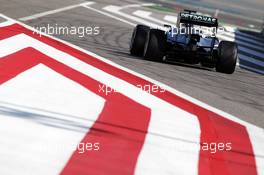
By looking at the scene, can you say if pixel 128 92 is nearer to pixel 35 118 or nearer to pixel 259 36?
pixel 35 118

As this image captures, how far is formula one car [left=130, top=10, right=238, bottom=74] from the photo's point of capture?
46.0ft

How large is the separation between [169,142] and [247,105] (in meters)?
3.83

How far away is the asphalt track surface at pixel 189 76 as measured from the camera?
33.8 feet

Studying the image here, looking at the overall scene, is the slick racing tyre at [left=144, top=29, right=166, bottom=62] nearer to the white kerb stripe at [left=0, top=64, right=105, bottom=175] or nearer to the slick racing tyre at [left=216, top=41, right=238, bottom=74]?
the slick racing tyre at [left=216, top=41, right=238, bottom=74]

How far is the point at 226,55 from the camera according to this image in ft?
46.8

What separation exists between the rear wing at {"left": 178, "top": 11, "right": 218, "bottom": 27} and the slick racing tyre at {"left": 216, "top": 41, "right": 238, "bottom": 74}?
0.51 metres

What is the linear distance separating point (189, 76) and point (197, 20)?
6.56 feet

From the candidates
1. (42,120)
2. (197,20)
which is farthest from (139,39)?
(42,120)

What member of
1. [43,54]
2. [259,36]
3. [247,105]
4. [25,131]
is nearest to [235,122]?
[247,105]

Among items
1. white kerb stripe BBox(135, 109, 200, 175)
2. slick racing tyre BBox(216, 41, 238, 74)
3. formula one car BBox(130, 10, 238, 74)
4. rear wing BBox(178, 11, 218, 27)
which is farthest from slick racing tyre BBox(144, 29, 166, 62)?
white kerb stripe BBox(135, 109, 200, 175)

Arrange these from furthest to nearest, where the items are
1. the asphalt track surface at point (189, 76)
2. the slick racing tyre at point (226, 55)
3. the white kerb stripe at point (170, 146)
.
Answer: the slick racing tyre at point (226, 55) → the asphalt track surface at point (189, 76) → the white kerb stripe at point (170, 146)

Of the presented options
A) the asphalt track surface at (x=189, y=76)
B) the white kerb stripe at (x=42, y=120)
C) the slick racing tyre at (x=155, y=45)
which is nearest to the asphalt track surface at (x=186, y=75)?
the asphalt track surface at (x=189, y=76)

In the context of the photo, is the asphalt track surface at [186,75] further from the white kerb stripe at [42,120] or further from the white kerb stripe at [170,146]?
the white kerb stripe at [42,120]

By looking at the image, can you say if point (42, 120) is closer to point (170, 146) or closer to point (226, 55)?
point (170, 146)
